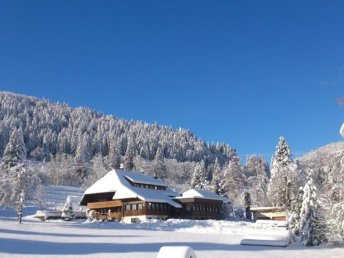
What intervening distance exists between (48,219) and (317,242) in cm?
3328

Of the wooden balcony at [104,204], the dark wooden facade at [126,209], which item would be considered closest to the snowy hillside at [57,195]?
the wooden balcony at [104,204]

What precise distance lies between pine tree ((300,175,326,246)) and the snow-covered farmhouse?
27489 mm

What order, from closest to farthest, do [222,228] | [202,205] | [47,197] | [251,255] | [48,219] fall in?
[251,255]
[222,228]
[48,219]
[202,205]
[47,197]

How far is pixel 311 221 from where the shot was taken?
38.4m

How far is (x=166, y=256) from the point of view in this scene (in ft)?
50.4

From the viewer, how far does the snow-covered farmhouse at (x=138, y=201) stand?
63.7 meters

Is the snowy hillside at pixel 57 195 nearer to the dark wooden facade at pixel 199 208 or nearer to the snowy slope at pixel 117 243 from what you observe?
the dark wooden facade at pixel 199 208

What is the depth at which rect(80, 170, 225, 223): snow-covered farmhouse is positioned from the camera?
63688 mm

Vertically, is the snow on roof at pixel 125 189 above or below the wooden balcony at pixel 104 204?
above

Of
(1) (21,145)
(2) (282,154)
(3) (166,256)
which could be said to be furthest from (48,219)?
(3) (166,256)

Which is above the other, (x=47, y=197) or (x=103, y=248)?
(x=47, y=197)

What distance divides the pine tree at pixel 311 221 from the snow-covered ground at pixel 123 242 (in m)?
1.18

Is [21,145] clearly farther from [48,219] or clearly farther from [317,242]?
[317,242]

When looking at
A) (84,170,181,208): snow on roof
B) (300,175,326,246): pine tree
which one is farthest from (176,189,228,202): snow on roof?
(300,175,326,246): pine tree
